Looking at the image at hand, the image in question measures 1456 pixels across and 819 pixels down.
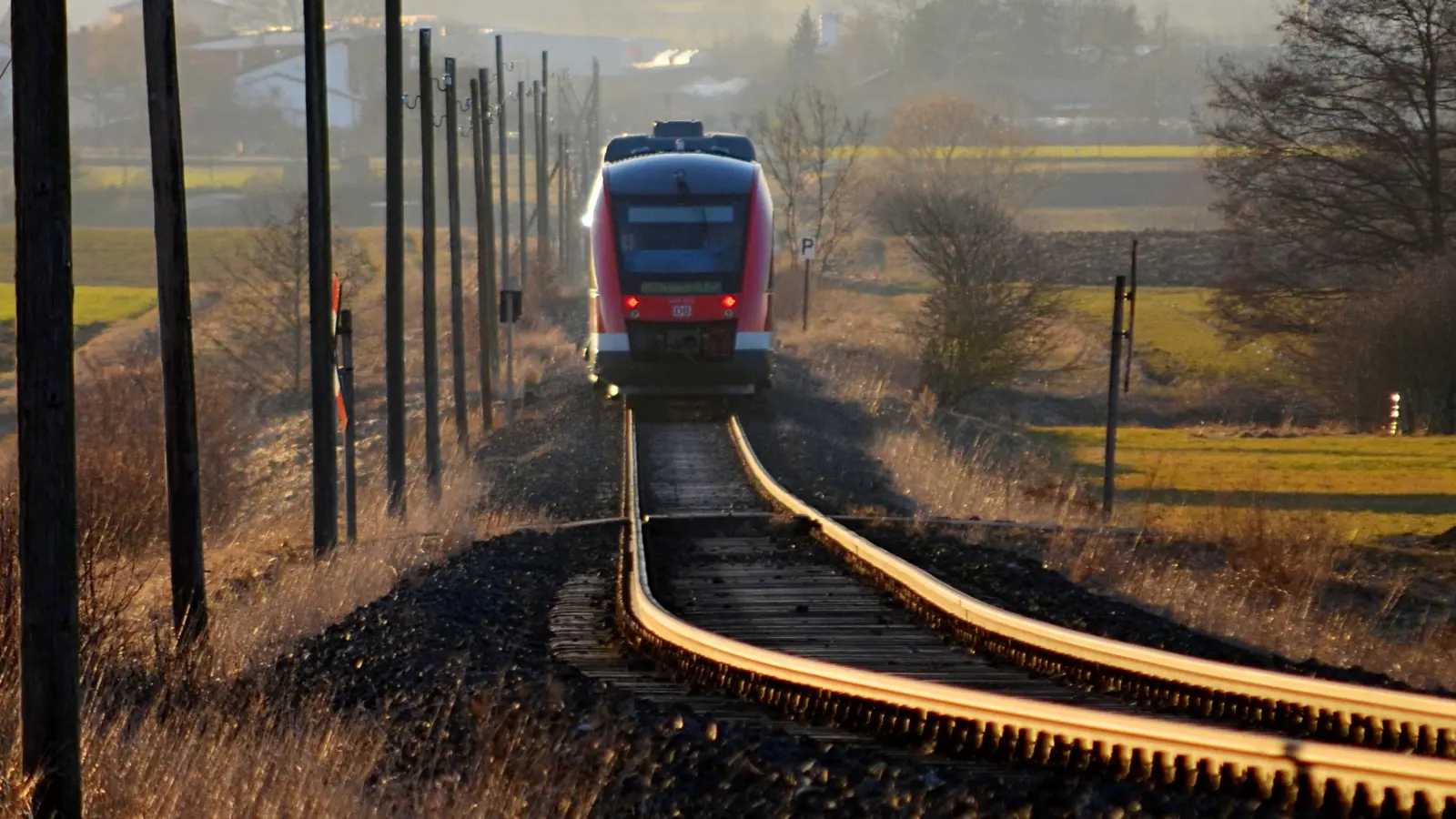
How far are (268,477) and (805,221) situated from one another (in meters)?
60.4

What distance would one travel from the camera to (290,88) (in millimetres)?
135125

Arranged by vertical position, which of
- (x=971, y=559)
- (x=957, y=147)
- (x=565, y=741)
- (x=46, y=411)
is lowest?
(x=971, y=559)

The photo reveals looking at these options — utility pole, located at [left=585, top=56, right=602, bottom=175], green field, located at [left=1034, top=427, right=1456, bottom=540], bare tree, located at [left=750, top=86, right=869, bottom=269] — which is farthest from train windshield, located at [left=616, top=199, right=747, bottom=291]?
A: utility pole, located at [left=585, top=56, right=602, bottom=175]

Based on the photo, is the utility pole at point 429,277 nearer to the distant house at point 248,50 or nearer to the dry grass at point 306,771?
the dry grass at point 306,771

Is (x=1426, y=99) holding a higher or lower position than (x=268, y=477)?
higher

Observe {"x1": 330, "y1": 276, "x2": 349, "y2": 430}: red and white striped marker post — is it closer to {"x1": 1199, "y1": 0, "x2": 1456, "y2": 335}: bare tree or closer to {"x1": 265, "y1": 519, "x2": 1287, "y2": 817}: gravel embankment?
{"x1": 265, "y1": 519, "x2": 1287, "y2": 817}: gravel embankment

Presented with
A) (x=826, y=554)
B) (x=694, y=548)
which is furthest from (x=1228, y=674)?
(x=694, y=548)

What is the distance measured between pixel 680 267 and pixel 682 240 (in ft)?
1.19

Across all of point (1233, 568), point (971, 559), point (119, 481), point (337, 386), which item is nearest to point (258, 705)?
point (971, 559)

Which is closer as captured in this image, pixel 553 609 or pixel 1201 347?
pixel 553 609

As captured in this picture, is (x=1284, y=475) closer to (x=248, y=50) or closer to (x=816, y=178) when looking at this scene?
(x=816, y=178)

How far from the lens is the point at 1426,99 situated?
40.2 metres

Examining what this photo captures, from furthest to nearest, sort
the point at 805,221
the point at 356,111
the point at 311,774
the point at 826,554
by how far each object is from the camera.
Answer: the point at 356,111 → the point at 805,221 → the point at 826,554 → the point at 311,774

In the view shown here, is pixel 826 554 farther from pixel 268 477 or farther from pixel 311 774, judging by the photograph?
pixel 268 477
